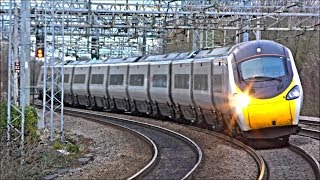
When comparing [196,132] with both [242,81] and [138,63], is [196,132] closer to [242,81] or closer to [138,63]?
[242,81]

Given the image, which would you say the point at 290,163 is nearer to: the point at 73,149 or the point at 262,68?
the point at 262,68

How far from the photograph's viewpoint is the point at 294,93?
1554cm

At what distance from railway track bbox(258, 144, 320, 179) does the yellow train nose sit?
72cm

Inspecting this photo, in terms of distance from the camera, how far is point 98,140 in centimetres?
1972

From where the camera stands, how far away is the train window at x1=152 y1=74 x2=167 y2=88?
2461cm

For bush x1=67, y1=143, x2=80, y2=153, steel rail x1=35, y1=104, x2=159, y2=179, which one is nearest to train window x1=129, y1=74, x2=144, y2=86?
steel rail x1=35, y1=104, x2=159, y2=179

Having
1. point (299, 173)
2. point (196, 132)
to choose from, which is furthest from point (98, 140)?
point (299, 173)

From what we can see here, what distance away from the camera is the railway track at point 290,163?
11.6 metres

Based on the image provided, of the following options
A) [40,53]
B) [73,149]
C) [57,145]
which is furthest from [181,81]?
[73,149]

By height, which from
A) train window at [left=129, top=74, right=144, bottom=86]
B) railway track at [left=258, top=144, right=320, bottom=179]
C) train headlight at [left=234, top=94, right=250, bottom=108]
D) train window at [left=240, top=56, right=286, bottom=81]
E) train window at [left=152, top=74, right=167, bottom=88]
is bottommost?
railway track at [left=258, top=144, right=320, bottom=179]

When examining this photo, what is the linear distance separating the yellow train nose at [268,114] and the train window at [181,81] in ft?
20.6

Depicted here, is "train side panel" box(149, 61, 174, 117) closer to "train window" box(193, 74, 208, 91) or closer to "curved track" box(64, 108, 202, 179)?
"curved track" box(64, 108, 202, 179)

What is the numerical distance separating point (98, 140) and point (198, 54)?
4636mm

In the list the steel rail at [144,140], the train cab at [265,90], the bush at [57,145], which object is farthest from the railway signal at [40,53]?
the train cab at [265,90]
